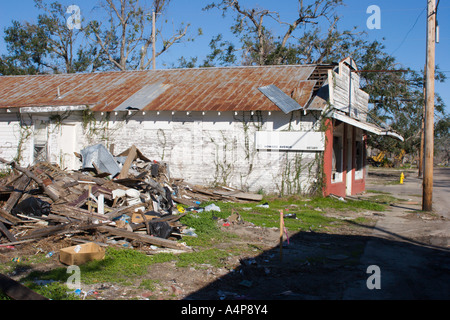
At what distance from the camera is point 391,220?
11.9 meters

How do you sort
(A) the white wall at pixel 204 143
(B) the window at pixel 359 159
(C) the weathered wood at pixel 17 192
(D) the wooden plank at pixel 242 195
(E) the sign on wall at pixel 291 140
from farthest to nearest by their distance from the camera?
1. (B) the window at pixel 359 159
2. (A) the white wall at pixel 204 143
3. (E) the sign on wall at pixel 291 140
4. (D) the wooden plank at pixel 242 195
5. (C) the weathered wood at pixel 17 192

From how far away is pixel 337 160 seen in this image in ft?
55.9

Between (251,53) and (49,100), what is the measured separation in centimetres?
1972

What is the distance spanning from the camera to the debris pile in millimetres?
7895

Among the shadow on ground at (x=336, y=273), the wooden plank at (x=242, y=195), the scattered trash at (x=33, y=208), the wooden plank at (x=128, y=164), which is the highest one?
the wooden plank at (x=128, y=164)

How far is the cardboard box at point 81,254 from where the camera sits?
6.58 m

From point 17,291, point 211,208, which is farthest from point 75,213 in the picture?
point 17,291

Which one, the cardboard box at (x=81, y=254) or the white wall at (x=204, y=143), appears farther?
the white wall at (x=204, y=143)

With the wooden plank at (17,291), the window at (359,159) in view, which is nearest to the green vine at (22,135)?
the wooden plank at (17,291)

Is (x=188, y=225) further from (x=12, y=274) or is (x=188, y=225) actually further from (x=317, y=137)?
(x=317, y=137)

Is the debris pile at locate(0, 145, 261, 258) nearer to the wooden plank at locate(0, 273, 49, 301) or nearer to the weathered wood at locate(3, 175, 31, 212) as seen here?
the weathered wood at locate(3, 175, 31, 212)

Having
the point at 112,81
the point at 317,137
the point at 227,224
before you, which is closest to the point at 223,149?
the point at 317,137

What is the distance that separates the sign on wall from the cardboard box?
29.7ft
